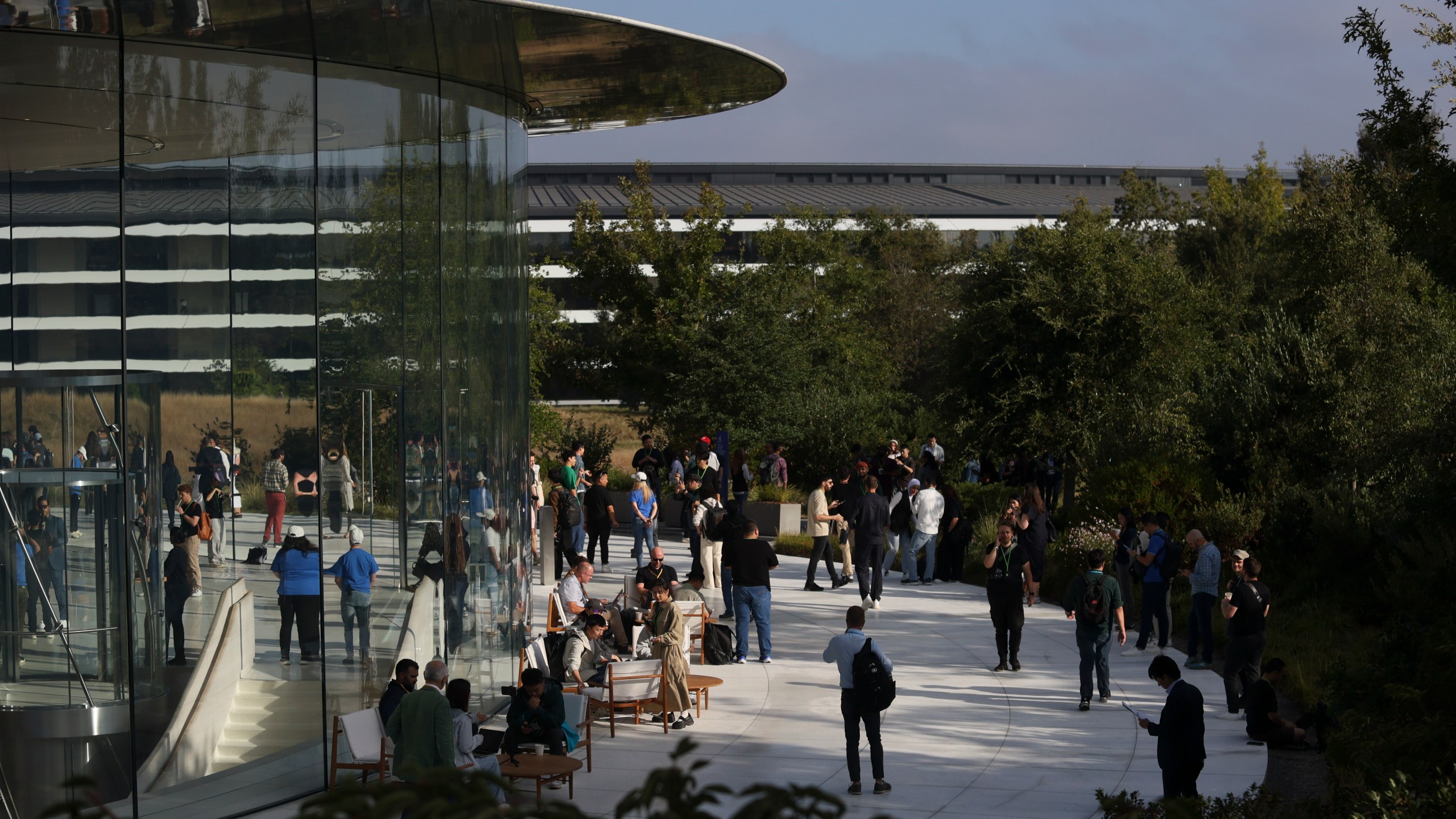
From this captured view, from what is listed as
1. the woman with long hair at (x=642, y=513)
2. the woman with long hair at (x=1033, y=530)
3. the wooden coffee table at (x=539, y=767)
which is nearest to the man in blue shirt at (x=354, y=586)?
the wooden coffee table at (x=539, y=767)

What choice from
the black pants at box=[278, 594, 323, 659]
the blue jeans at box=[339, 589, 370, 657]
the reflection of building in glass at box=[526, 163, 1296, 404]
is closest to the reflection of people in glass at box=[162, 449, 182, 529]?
the black pants at box=[278, 594, 323, 659]

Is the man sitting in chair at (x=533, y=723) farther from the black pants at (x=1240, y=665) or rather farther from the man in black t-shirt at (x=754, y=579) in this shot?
the black pants at (x=1240, y=665)

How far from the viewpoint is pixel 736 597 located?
1423cm

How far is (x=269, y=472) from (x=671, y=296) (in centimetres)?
3068

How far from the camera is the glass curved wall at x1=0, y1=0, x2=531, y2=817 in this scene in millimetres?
9195

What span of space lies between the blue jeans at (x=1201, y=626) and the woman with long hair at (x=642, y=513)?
→ 8496mm

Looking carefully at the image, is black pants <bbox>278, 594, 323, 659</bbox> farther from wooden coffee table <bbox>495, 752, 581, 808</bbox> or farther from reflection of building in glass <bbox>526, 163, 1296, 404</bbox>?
reflection of building in glass <bbox>526, 163, 1296, 404</bbox>

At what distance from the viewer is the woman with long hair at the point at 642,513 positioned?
1992 cm

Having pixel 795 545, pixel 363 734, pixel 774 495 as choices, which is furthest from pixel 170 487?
pixel 774 495

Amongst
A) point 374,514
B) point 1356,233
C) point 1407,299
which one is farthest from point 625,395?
point 374,514

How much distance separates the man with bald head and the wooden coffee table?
6.97 meters

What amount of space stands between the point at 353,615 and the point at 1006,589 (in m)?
6.78

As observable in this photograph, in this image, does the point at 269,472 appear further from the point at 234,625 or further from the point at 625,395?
the point at 625,395

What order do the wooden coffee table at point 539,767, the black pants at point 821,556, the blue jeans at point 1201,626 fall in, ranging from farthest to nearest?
the black pants at point 821,556 < the blue jeans at point 1201,626 < the wooden coffee table at point 539,767
